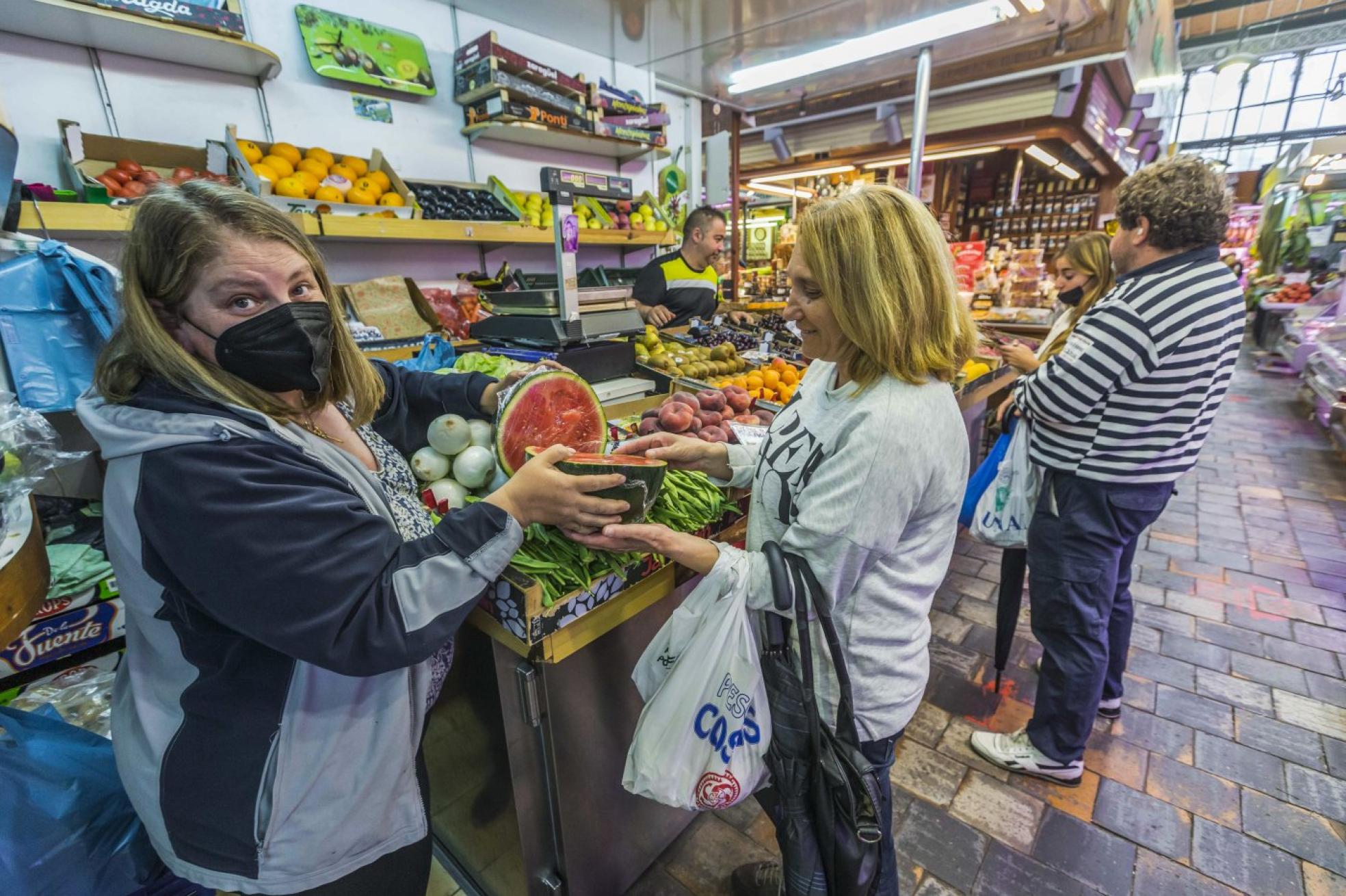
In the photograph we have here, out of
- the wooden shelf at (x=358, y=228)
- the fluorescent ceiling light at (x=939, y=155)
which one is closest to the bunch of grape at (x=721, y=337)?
the wooden shelf at (x=358, y=228)

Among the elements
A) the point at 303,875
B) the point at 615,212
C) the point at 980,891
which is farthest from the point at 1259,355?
the point at 303,875

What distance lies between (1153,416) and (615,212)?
395 centimetres

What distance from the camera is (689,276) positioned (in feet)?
15.0

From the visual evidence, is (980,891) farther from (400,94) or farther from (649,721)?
(400,94)

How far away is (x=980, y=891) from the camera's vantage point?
180 centimetres

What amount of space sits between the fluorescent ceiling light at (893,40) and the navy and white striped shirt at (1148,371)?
2.38 m

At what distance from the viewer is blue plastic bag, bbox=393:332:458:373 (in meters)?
2.32

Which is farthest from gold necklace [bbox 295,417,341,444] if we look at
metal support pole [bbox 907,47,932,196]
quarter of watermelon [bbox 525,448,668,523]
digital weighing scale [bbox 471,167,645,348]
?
metal support pole [bbox 907,47,932,196]

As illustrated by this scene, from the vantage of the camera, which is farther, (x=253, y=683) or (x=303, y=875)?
(x=303, y=875)

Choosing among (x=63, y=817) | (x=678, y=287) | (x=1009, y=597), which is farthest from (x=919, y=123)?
(x=63, y=817)

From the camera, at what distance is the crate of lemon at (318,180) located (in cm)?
290

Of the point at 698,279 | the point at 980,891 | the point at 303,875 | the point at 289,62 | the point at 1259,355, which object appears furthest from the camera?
the point at 1259,355

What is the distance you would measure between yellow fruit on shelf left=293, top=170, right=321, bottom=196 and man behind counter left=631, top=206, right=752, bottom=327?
2.10 meters

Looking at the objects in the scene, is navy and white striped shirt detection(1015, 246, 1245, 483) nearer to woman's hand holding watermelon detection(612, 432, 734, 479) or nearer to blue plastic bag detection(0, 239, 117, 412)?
woman's hand holding watermelon detection(612, 432, 734, 479)
